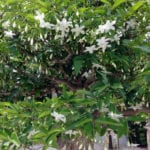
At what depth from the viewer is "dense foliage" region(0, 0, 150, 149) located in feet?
3.75

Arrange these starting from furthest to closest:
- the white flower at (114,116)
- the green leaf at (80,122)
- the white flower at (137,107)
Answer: the white flower at (137,107) → the white flower at (114,116) → the green leaf at (80,122)

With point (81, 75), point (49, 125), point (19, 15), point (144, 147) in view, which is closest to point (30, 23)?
point (19, 15)

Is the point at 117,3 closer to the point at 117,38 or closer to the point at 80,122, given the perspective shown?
the point at 117,38

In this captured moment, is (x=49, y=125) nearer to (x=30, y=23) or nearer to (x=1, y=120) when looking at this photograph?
(x=1, y=120)

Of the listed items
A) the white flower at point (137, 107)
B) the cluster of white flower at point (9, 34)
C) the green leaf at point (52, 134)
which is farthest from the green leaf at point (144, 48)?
the cluster of white flower at point (9, 34)

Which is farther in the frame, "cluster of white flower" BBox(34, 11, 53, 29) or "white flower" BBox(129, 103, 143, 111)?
"white flower" BBox(129, 103, 143, 111)

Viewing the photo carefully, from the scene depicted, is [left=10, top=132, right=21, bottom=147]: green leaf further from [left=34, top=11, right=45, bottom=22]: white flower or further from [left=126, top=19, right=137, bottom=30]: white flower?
[left=126, top=19, right=137, bottom=30]: white flower

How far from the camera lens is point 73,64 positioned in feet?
4.62

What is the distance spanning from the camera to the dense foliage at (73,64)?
114cm

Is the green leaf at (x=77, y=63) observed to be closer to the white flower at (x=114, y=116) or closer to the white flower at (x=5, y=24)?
the white flower at (x=114, y=116)

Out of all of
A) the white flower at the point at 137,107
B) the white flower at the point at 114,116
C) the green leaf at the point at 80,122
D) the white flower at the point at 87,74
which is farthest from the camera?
the white flower at the point at 137,107

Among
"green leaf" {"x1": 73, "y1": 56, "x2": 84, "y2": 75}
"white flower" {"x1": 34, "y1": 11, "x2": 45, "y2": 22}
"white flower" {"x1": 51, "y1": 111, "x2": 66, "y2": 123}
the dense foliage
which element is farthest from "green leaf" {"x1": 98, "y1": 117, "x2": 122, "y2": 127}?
"white flower" {"x1": 34, "y1": 11, "x2": 45, "y2": 22}

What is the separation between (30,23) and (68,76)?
33 centimetres

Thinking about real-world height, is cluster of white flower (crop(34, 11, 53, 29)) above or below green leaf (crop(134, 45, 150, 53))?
above
